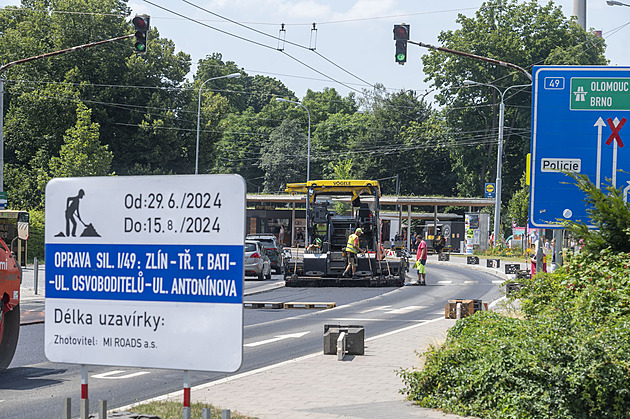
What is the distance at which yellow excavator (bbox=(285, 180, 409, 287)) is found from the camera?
95.2 ft

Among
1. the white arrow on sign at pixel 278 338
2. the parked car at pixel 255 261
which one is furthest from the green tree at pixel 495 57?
the white arrow on sign at pixel 278 338

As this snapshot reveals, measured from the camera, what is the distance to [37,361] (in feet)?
40.6

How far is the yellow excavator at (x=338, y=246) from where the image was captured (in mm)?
29031

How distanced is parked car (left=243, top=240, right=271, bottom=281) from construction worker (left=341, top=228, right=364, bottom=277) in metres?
5.12

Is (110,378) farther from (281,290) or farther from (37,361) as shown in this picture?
(281,290)

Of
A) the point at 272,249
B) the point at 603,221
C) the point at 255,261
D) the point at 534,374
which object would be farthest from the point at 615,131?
the point at 272,249

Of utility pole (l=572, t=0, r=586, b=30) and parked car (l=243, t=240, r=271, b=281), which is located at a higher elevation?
utility pole (l=572, t=0, r=586, b=30)

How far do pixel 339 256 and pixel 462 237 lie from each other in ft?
145

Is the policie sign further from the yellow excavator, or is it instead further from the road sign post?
the yellow excavator

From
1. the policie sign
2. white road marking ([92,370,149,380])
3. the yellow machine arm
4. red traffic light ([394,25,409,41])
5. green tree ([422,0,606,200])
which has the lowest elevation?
white road marking ([92,370,149,380])

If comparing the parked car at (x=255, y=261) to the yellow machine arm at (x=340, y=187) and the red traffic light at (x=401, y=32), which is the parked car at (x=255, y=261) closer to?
the yellow machine arm at (x=340, y=187)

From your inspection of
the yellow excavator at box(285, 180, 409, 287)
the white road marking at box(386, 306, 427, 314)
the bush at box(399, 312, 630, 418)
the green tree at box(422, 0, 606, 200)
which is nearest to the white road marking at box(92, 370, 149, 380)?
the bush at box(399, 312, 630, 418)

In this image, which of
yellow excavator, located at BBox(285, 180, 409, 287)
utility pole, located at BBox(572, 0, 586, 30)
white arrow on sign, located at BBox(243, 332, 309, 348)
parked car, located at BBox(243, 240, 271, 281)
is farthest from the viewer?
utility pole, located at BBox(572, 0, 586, 30)


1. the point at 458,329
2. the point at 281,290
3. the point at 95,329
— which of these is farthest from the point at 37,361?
the point at 281,290
